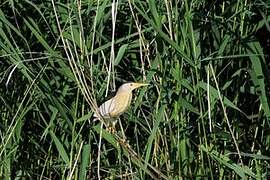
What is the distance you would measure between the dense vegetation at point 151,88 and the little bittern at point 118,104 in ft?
0.10

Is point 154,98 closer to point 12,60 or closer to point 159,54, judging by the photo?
point 159,54

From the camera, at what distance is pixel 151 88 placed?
76.1 inches

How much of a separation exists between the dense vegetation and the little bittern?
0.03 metres

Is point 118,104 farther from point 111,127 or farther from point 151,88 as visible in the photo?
point 151,88

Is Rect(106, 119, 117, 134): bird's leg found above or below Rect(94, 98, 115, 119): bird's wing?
below

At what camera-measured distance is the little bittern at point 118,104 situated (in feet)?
5.63

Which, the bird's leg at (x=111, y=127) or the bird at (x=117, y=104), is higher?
the bird at (x=117, y=104)

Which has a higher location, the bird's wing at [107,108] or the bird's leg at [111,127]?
the bird's wing at [107,108]

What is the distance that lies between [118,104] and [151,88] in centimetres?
24

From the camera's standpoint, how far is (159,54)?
1.78m

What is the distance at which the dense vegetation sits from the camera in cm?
175

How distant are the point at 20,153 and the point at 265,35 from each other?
33.9 inches

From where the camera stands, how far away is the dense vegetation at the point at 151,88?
1751 millimetres

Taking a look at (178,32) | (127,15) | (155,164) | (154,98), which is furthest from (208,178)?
(127,15)
